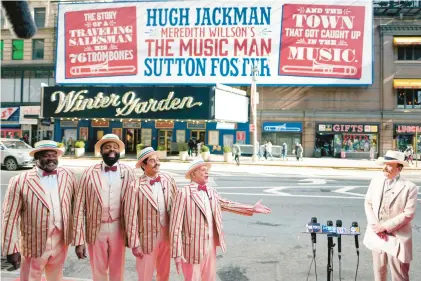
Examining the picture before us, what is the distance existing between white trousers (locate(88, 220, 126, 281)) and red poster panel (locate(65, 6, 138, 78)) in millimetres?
34695

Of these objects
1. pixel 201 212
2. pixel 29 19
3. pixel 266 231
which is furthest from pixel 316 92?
pixel 29 19

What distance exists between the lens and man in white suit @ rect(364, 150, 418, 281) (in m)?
4.69

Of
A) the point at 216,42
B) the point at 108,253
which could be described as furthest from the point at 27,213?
the point at 216,42

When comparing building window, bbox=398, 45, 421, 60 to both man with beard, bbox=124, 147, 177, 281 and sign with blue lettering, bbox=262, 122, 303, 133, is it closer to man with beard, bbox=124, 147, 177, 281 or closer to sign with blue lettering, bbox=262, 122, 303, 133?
sign with blue lettering, bbox=262, 122, 303, 133

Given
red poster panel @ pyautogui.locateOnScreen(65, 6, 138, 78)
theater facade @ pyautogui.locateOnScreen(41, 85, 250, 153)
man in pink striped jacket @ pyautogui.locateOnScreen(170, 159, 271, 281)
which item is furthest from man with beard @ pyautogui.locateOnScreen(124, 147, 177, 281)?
red poster panel @ pyautogui.locateOnScreen(65, 6, 138, 78)

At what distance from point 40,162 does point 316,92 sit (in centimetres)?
3333

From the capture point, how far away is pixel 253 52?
35.5 meters

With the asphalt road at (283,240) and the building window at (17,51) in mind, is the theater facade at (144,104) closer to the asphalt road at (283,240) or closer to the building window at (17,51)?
the asphalt road at (283,240)

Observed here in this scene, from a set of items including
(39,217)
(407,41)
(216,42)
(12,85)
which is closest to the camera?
(39,217)

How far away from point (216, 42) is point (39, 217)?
110 ft

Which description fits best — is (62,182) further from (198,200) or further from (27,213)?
(198,200)

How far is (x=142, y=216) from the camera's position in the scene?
4574 mm

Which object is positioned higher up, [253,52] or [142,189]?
[253,52]

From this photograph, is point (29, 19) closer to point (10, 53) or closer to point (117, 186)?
point (117, 186)
